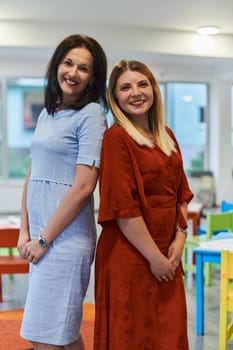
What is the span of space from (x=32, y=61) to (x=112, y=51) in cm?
196

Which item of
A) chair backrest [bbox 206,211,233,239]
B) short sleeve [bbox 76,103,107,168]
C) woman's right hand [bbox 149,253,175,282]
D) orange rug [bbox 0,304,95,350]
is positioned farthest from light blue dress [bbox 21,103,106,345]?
chair backrest [bbox 206,211,233,239]

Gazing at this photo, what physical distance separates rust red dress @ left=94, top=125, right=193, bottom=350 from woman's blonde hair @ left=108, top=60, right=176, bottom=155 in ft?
0.10

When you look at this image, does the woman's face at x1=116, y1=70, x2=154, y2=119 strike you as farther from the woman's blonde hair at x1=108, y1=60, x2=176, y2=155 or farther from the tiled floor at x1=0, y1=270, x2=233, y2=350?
the tiled floor at x1=0, y1=270, x2=233, y2=350

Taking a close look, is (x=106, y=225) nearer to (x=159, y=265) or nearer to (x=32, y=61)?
(x=159, y=265)

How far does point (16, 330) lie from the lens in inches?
107

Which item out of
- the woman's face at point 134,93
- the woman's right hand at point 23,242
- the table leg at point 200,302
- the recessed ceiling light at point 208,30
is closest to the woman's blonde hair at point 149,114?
the woman's face at point 134,93

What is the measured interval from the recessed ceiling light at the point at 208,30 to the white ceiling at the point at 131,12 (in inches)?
3.4

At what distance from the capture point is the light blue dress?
1498 mm

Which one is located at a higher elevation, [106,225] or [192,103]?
[192,103]

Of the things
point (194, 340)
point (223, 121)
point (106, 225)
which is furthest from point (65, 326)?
point (223, 121)

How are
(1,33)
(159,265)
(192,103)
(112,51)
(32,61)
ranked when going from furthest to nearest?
(192,103)
(32,61)
(112,51)
(1,33)
(159,265)

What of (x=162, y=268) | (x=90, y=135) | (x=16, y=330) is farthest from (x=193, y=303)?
(x=90, y=135)

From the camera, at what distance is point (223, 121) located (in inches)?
322

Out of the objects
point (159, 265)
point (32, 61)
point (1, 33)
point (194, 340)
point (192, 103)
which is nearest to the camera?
point (159, 265)
